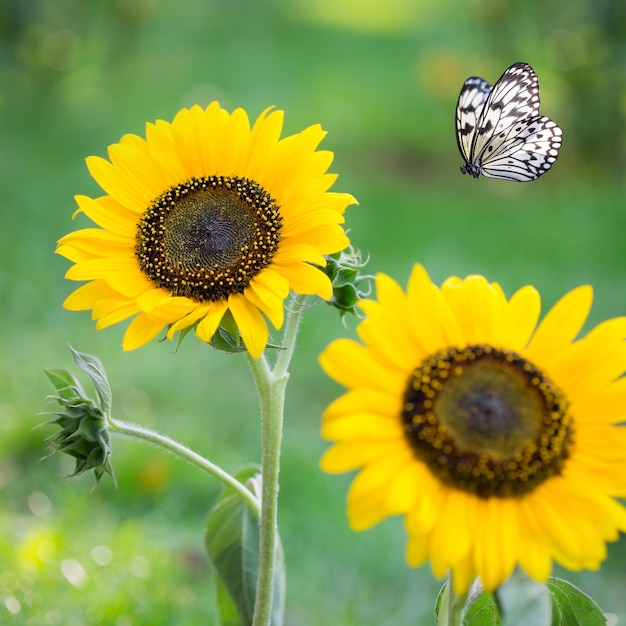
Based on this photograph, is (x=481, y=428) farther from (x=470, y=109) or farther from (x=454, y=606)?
(x=470, y=109)

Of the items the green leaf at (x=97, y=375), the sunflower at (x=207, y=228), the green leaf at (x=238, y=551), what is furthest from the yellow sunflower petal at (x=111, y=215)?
the green leaf at (x=238, y=551)

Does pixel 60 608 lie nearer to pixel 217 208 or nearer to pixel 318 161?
pixel 217 208

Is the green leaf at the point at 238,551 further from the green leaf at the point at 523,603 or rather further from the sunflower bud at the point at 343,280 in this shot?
the green leaf at the point at 523,603

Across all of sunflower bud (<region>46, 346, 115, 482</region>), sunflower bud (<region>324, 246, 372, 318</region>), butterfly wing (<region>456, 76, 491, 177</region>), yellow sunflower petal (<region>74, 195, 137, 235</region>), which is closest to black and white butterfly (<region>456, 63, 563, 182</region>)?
butterfly wing (<region>456, 76, 491, 177</region>)

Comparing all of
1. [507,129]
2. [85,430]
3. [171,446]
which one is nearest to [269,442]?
[171,446]

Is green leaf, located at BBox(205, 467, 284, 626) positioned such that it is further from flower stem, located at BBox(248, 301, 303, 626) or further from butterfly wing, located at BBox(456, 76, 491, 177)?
butterfly wing, located at BBox(456, 76, 491, 177)

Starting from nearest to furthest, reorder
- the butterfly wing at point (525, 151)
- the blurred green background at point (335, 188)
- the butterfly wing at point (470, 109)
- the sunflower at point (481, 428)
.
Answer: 1. the sunflower at point (481, 428)
2. the butterfly wing at point (525, 151)
3. the butterfly wing at point (470, 109)
4. the blurred green background at point (335, 188)
